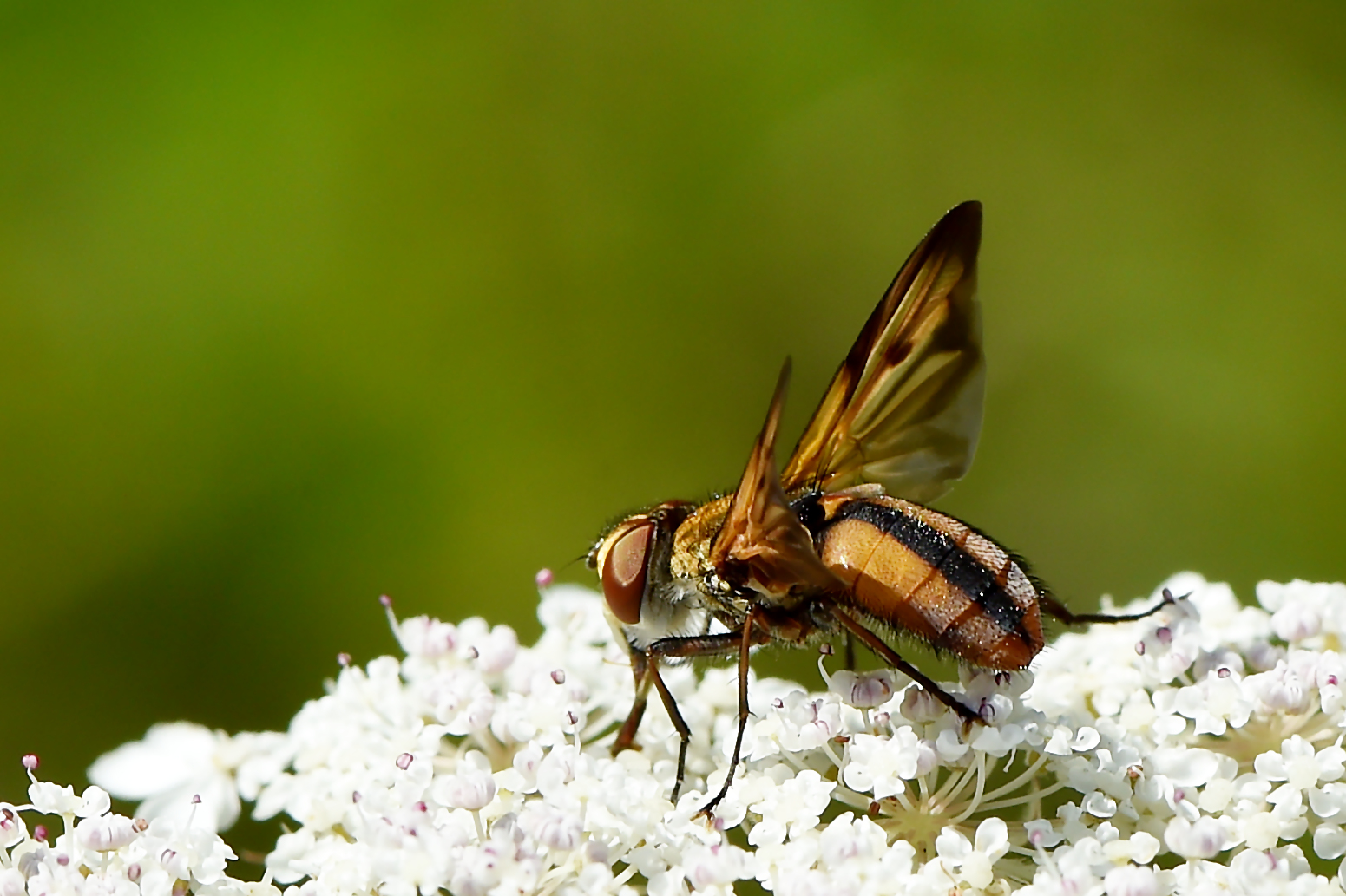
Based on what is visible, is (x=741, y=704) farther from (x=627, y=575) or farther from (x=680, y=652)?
(x=627, y=575)

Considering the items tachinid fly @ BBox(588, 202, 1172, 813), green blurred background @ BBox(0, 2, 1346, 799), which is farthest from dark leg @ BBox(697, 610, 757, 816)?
green blurred background @ BBox(0, 2, 1346, 799)

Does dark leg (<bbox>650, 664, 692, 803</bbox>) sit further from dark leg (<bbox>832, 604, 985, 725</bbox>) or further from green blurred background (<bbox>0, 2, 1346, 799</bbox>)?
green blurred background (<bbox>0, 2, 1346, 799</bbox>)

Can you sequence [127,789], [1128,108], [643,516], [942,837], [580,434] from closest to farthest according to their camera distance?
[942,837]
[643,516]
[127,789]
[580,434]
[1128,108]

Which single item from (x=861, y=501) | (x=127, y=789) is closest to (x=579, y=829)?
(x=861, y=501)

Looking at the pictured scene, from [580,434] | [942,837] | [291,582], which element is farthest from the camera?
[580,434]

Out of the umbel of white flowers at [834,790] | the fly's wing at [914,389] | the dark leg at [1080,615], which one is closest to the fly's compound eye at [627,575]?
the umbel of white flowers at [834,790]

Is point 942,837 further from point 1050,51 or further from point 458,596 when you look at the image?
point 1050,51

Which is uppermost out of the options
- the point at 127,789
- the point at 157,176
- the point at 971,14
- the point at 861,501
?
the point at 971,14
